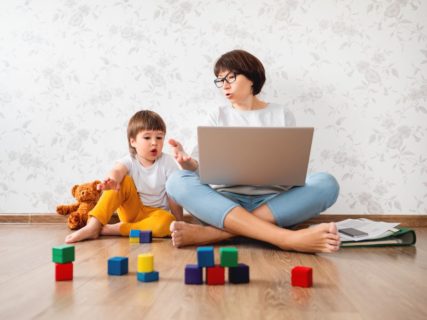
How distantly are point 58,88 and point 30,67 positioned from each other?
206mm

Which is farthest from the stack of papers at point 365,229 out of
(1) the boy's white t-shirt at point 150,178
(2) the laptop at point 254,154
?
(1) the boy's white t-shirt at point 150,178

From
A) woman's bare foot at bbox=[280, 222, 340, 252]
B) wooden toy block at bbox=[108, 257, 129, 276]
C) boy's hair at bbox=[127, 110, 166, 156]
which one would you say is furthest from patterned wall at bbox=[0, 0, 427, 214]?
wooden toy block at bbox=[108, 257, 129, 276]

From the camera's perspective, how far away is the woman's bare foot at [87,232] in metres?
2.13

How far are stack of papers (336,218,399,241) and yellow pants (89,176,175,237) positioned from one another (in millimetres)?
793

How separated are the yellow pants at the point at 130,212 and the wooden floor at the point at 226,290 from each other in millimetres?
472

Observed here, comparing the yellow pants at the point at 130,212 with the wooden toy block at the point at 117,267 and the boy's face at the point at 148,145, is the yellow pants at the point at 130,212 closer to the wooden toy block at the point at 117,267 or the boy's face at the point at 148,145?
the boy's face at the point at 148,145

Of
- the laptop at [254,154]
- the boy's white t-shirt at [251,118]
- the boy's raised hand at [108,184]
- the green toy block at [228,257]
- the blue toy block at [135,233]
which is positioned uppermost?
the boy's white t-shirt at [251,118]

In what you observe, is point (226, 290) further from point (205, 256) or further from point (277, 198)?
point (277, 198)

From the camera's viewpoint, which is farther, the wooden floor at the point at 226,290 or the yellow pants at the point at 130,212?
the yellow pants at the point at 130,212

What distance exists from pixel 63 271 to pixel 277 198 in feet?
3.18

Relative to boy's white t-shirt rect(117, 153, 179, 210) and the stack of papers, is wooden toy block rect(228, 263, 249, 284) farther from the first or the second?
boy's white t-shirt rect(117, 153, 179, 210)

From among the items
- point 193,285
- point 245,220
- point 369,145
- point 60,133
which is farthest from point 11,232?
point 369,145

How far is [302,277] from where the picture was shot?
4.15ft

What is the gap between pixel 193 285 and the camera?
4.21 ft
